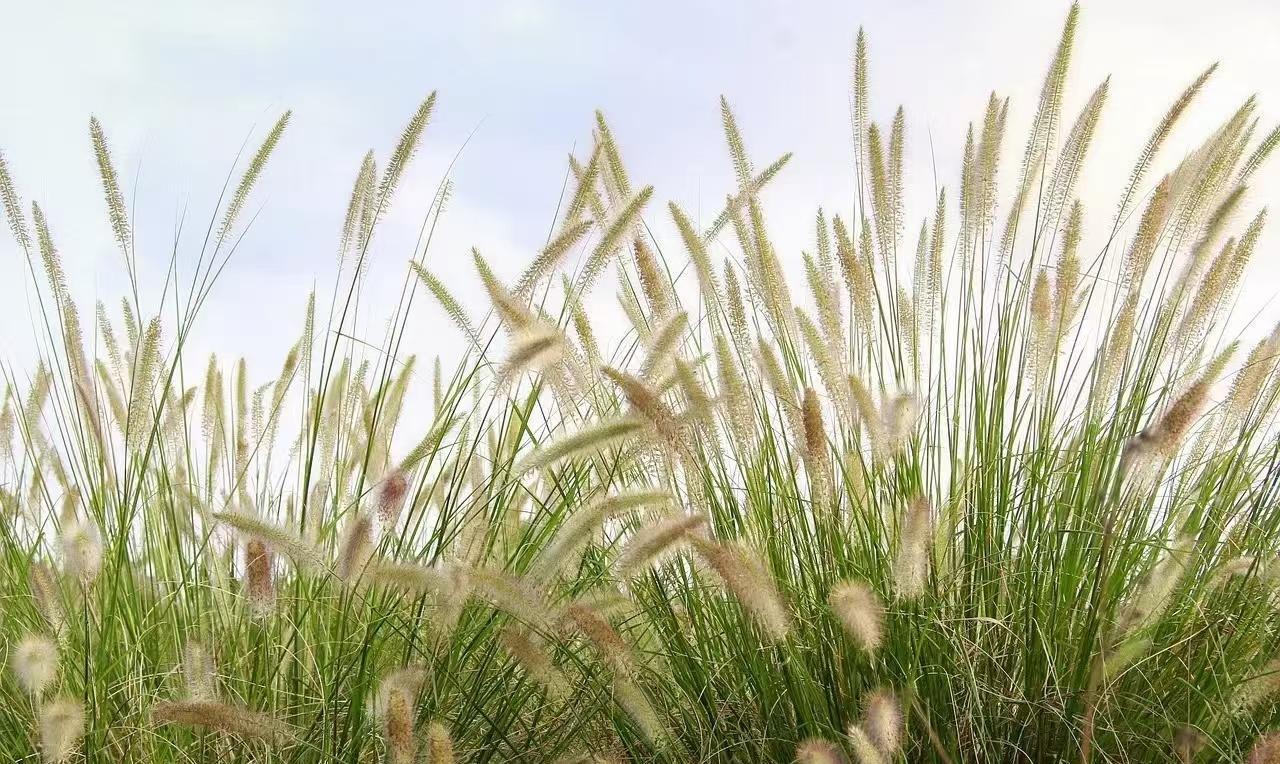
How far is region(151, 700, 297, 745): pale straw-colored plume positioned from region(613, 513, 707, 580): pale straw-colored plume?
1.89 ft

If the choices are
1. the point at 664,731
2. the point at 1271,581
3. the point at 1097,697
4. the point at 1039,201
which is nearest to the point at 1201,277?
the point at 1039,201

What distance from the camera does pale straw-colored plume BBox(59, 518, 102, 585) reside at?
8.07 ft

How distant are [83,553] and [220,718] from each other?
2.27 feet

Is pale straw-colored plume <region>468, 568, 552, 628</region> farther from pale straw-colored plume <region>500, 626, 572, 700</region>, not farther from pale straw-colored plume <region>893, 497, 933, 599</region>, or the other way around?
pale straw-colored plume <region>893, 497, 933, 599</region>

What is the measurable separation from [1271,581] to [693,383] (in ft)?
3.62

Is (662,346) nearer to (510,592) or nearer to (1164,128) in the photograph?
(510,592)

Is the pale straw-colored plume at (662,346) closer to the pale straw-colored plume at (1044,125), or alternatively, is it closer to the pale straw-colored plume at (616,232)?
the pale straw-colored plume at (616,232)

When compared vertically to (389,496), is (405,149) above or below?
above

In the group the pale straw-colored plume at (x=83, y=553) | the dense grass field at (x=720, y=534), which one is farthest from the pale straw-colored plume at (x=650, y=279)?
the pale straw-colored plume at (x=83, y=553)

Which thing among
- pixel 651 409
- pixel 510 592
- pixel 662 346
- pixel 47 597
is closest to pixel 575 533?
pixel 510 592

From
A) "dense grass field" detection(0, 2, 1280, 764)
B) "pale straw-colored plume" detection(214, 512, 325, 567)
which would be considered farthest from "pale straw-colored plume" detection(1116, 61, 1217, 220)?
"pale straw-colored plume" detection(214, 512, 325, 567)

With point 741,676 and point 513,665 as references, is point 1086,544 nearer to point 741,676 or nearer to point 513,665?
point 741,676

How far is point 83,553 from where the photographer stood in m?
2.48

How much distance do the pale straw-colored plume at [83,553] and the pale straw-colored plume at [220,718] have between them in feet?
1.49
